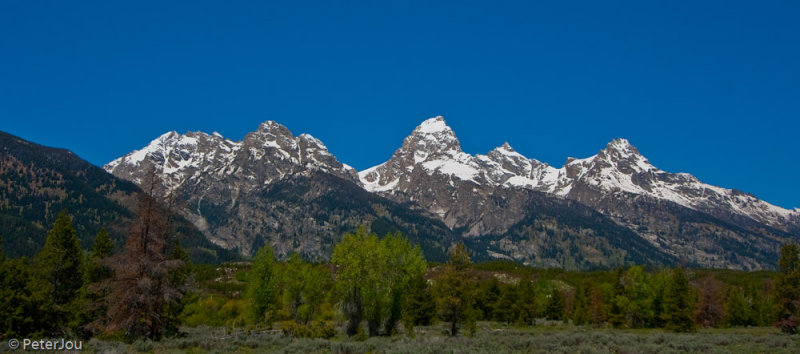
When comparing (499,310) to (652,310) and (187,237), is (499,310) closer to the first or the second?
(652,310)

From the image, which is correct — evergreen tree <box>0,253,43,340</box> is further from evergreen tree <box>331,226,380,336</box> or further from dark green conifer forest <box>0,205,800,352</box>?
evergreen tree <box>331,226,380,336</box>

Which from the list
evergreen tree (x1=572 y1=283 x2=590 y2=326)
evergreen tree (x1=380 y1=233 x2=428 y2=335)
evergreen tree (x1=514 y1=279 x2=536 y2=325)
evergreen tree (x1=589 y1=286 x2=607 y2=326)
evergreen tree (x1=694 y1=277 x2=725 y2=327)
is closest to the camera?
evergreen tree (x1=380 y1=233 x2=428 y2=335)

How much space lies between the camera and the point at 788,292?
6119cm

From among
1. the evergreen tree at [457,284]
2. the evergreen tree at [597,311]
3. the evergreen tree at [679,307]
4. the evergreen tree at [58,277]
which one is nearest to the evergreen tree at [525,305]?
the evergreen tree at [597,311]

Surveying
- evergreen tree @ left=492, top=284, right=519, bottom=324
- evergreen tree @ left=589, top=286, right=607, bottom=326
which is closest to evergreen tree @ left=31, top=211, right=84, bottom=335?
evergreen tree @ left=492, top=284, right=519, bottom=324

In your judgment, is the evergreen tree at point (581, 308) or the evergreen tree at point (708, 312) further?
the evergreen tree at point (581, 308)

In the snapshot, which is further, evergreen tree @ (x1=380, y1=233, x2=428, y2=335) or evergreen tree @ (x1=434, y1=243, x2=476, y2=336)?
evergreen tree @ (x1=380, y1=233, x2=428, y2=335)

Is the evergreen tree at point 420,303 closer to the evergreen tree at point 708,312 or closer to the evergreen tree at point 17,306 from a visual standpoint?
the evergreen tree at point 708,312

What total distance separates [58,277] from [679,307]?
2809 inches

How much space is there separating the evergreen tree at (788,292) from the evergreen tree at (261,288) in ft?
196

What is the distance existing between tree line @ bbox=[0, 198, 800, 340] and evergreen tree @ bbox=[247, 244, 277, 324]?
0.43 feet

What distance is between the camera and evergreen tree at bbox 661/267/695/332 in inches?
2795

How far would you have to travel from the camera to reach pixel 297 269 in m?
77.3

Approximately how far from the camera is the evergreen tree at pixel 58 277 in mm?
46281
